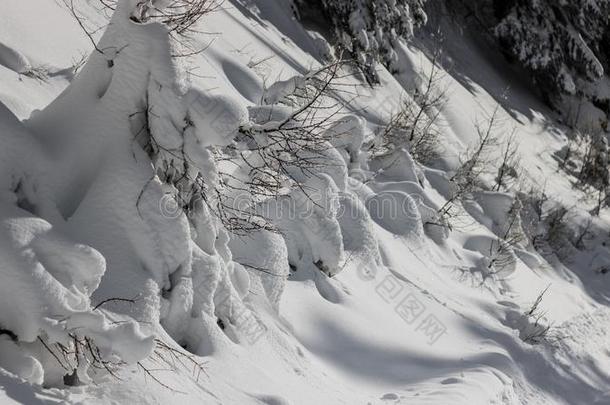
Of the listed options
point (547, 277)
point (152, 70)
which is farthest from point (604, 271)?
point (152, 70)

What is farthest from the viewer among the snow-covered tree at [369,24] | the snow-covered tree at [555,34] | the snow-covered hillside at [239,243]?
the snow-covered tree at [555,34]

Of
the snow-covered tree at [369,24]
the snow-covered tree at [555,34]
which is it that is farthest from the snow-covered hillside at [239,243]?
the snow-covered tree at [555,34]

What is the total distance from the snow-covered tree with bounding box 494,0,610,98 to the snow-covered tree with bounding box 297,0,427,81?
465cm

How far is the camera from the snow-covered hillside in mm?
3164

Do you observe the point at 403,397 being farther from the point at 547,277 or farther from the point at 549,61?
the point at 549,61

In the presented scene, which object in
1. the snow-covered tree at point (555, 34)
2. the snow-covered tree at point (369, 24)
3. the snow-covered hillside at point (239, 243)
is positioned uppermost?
the snow-covered tree at point (555, 34)

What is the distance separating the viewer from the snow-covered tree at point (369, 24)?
436 inches

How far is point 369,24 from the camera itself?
11320mm

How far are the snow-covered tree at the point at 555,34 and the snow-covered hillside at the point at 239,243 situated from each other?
235 inches

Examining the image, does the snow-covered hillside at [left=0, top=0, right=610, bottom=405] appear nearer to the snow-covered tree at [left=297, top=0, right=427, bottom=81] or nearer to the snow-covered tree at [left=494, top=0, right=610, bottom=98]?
the snow-covered tree at [left=297, top=0, right=427, bottom=81]

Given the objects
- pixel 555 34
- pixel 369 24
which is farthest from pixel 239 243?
pixel 555 34

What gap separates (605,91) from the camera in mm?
17719

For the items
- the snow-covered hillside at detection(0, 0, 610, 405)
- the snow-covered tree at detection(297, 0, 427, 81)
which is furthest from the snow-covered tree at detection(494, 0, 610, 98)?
the snow-covered hillside at detection(0, 0, 610, 405)

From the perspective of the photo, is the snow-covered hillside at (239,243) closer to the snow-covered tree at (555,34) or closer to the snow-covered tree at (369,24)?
the snow-covered tree at (369,24)
